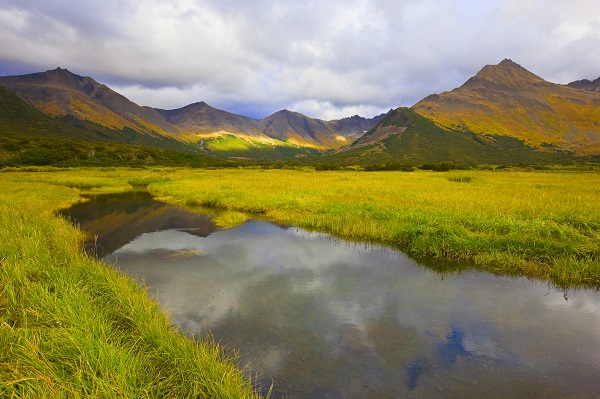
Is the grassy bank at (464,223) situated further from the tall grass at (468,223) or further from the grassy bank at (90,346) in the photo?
the grassy bank at (90,346)

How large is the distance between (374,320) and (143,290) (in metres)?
7.72

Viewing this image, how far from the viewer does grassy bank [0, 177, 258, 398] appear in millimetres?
5289

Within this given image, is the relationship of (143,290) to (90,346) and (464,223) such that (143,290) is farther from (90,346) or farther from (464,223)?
(464,223)

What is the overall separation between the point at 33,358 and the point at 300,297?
7.87m

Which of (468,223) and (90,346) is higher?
(468,223)

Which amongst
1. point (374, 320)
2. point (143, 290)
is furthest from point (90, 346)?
point (374, 320)

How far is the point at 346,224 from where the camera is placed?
72.2 feet

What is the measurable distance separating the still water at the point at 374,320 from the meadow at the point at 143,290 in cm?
131

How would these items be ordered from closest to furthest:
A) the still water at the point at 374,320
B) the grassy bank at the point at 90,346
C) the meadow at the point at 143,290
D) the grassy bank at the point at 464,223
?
the grassy bank at the point at 90,346, the meadow at the point at 143,290, the still water at the point at 374,320, the grassy bank at the point at 464,223

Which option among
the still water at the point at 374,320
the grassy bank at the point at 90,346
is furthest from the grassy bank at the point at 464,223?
the grassy bank at the point at 90,346

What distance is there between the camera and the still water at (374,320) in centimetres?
746

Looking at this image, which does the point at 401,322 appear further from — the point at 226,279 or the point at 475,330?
the point at 226,279

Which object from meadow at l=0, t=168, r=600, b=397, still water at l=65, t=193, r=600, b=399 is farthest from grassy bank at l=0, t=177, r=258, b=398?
still water at l=65, t=193, r=600, b=399

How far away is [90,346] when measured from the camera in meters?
6.02
